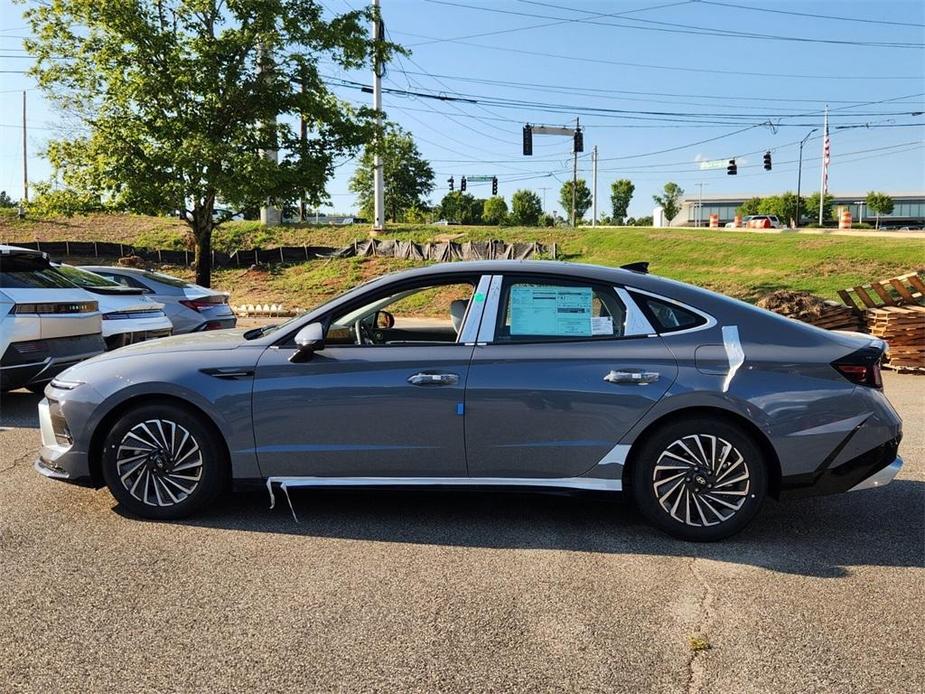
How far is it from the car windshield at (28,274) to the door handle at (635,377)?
6233 millimetres

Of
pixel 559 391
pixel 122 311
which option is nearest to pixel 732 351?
pixel 559 391

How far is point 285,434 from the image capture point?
4.40 metres

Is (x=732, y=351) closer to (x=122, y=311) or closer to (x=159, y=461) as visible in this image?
(x=159, y=461)

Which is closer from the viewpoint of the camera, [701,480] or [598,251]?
[701,480]

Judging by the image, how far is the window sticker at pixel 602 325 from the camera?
14.5 feet

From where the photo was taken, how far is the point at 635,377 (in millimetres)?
4230

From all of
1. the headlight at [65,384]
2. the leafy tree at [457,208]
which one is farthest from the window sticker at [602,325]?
the leafy tree at [457,208]

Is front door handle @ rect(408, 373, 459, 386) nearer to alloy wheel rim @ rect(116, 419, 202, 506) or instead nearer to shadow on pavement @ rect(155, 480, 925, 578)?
shadow on pavement @ rect(155, 480, 925, 578)

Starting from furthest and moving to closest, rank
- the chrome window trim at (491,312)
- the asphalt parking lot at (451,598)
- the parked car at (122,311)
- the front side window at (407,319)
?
the parked car at (122,311) < the front side window at (407,319) < the chrome window trim at (491,312) < the asphalt parking lot at (451,598)

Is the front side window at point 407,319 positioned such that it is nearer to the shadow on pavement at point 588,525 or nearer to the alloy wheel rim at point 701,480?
the shadow on pavement at point 588,525

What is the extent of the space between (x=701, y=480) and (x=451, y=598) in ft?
5.23

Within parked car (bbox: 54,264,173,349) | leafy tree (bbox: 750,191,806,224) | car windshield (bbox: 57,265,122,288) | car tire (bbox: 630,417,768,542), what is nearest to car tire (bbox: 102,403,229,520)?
car tire (bbox: 630,417,768,542)

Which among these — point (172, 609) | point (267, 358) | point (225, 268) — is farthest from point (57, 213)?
point (172, 609)

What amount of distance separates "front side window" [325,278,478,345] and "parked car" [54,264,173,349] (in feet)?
18.3
